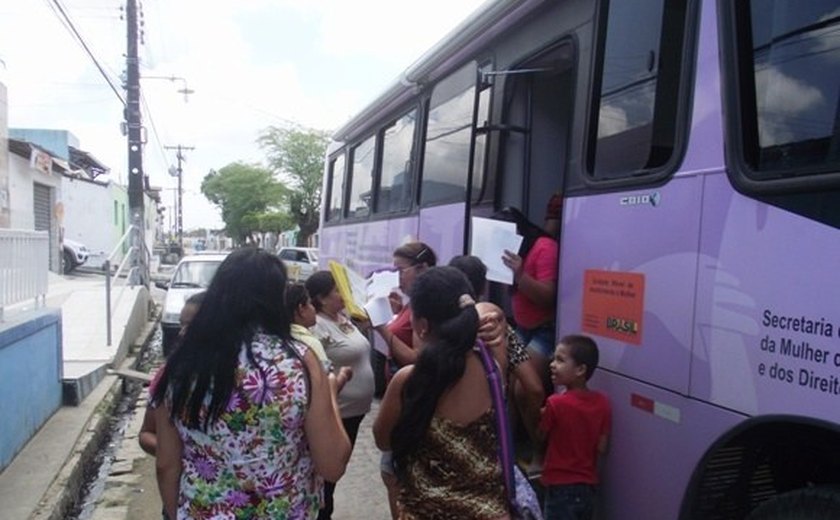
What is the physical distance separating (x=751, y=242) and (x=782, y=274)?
6.6 inches

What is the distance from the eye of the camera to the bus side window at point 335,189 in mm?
9953

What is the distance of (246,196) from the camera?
52344 millimetres

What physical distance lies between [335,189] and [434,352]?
8.36 m

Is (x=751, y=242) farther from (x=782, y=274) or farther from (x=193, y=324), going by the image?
(x=193, y=324)

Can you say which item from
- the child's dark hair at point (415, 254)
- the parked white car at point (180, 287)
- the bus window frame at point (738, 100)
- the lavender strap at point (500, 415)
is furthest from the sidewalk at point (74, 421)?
the bus window frame at point (738, 100)

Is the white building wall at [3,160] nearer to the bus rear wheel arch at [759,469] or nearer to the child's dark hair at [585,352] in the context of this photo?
the child's dark hair at [585,352]

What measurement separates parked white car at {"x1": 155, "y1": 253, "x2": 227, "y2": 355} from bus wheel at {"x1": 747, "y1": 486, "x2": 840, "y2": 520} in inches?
347

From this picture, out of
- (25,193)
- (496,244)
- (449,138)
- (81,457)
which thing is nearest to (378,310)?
(496,244)

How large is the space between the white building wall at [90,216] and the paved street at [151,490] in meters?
25.3

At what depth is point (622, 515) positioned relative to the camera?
2.89m

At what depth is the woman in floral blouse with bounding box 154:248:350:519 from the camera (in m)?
2.13

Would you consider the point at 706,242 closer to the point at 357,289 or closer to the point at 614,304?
the point at 614,304

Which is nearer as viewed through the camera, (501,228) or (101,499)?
(501,228)

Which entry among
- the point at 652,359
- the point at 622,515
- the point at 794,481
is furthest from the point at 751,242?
the point at 622,515
